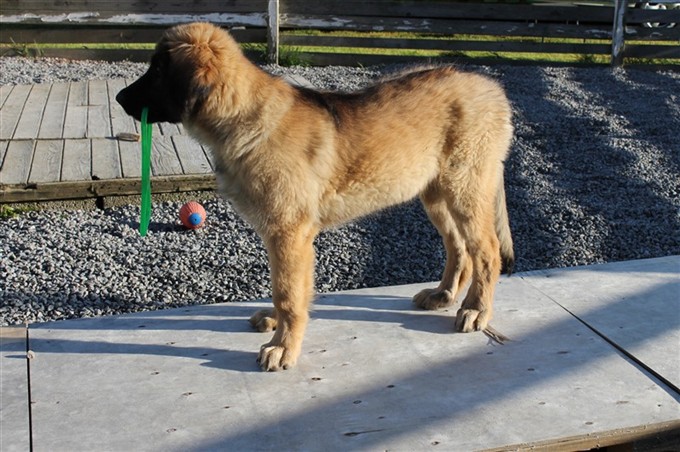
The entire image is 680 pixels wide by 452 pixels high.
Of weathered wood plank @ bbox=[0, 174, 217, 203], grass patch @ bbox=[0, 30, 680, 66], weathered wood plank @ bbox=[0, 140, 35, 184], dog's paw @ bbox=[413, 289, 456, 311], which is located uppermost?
grass patch @ bbox=[0, 30, 680, 66]

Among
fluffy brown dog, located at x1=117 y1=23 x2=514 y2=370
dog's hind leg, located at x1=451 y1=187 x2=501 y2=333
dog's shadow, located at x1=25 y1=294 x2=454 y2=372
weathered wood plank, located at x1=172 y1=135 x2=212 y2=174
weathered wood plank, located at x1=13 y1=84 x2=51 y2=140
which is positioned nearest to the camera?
fluffy brown dog, located at x1=117 y1=23 x2=514 y2=370

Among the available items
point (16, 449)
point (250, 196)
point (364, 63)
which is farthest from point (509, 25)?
point (16, 449)

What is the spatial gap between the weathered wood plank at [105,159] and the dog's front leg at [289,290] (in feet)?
9.13

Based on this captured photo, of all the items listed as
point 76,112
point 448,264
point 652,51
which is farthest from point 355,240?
point 652,51

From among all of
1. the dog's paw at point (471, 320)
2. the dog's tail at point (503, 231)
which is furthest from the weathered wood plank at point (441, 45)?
the dog's paw at point (471, 320)

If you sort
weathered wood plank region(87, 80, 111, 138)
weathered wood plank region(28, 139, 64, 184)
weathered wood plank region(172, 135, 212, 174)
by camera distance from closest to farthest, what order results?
weathered wood plank region(28, 139, 64, 184), weathered wood plank region(172, 135, 212, 174), weathered wood plank region(87, 80, 111, 138)

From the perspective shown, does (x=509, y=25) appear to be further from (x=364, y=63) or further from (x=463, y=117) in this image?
(x=463, y=117)

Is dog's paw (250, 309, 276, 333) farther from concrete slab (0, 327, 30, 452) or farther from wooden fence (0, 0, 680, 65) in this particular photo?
wooden fence (0, 0, 680, 65)

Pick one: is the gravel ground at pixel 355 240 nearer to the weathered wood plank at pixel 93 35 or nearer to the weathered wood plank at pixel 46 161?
the weathered wood plank at pixel 46 161

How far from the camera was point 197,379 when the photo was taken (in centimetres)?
359

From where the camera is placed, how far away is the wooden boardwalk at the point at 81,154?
233 inches

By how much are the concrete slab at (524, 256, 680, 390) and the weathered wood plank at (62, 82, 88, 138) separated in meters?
4.49

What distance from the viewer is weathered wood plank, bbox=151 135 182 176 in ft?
20.4

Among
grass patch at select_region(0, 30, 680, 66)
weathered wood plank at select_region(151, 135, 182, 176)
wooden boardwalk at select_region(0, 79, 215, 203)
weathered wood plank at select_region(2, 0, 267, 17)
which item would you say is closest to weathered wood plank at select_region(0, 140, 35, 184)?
wooden boardwalk at select_region(0, 79, 215, 203)
